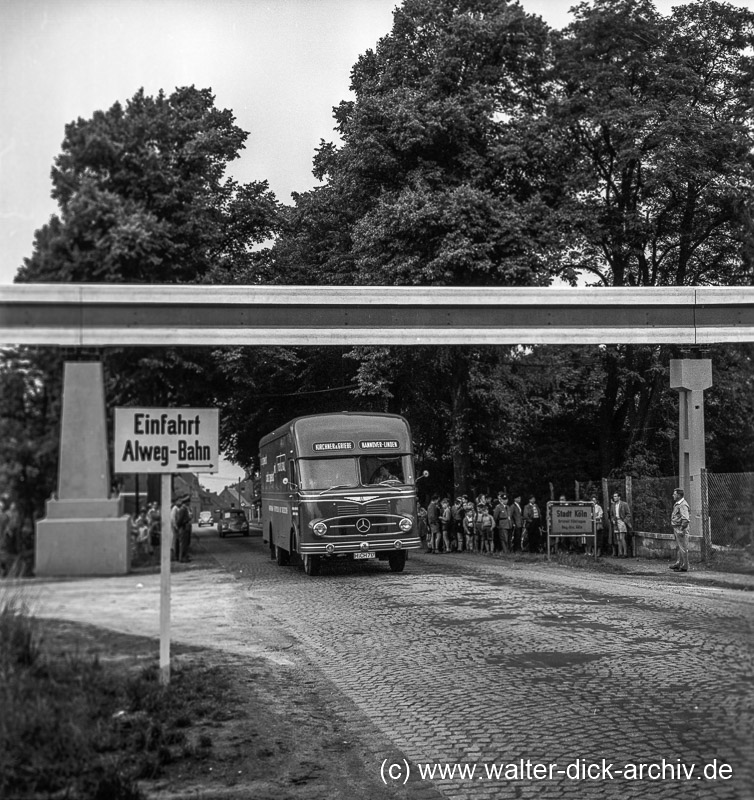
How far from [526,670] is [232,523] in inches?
76.6

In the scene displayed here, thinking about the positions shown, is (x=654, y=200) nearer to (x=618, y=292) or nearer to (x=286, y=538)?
(x=618, y=292)

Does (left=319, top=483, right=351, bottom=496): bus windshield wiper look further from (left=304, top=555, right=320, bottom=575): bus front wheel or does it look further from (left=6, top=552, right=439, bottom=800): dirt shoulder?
(left=6, top=552, right=439, bottom=800): dirt shoulder

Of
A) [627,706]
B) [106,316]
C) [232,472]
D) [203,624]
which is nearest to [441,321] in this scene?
[232,472]

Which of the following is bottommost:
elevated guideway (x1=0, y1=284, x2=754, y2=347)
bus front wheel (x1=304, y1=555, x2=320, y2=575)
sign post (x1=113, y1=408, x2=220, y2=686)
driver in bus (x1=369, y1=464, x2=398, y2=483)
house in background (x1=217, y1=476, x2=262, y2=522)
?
bus front wheel (x1=304, y1=555, x2=320, y2=575)

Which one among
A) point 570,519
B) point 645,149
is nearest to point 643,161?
point 645,149

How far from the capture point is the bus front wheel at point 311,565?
269cm

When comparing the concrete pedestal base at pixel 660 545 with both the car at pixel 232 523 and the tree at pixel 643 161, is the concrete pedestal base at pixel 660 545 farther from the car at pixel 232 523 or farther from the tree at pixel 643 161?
the car at pixel 232 523

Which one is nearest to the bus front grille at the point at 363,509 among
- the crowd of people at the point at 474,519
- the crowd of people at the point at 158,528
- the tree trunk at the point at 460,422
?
the crowd of people at the point at 474,519

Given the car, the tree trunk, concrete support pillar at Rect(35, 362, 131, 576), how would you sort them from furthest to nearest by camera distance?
1. the tree trunk
2. the car
3. concrete support pillar at Rect(35, 362, 131, 576)

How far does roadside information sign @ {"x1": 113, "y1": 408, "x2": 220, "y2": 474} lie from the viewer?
6.96 ft

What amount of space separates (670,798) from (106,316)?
6.33ft

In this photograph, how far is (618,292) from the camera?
91.7 inches

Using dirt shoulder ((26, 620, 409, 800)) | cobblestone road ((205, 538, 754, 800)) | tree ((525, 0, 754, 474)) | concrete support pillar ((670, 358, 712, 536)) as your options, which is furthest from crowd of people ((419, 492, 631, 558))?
dirt shoulder ((26, 620, 409, 800))

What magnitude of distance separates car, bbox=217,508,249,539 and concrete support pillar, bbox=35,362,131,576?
10.5 inches
